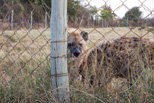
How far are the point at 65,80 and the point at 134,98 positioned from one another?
56 centimetres

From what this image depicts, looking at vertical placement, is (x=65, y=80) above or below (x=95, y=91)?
above

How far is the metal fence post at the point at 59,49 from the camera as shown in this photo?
1.30 meters

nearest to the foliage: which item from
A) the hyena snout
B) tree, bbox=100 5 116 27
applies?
tree, bbox=100 5 116 27

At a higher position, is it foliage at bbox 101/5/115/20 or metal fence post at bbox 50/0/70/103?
foliage at bbox 101/5/115/20

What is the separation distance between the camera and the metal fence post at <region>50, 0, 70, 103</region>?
4.25 ft

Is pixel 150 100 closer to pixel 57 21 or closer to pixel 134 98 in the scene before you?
pixel 134 98

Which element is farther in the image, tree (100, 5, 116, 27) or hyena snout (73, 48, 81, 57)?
hyena snout (73, 48, 81, 57)

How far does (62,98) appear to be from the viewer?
1.40 m

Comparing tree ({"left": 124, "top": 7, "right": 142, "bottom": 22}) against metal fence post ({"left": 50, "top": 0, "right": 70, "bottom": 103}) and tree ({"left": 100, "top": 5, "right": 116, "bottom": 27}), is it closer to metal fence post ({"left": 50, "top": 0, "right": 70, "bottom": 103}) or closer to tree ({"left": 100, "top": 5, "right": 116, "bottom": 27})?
tree ({"left": 100, "top": 5, "right": 116, "bottom": 27})

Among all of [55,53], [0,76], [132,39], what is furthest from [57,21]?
[132,39]

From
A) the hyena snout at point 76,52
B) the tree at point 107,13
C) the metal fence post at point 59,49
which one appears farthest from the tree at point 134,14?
the hyena snout at point 76,52

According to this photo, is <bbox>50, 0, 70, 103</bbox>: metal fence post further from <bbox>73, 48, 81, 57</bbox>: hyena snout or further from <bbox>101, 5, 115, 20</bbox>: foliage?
<bbox>73, 48, 81, 57</bbox>: hyena snout

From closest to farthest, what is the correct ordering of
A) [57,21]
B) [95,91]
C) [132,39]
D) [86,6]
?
[57,21] → [86,6] → [95,91] → [132,39]

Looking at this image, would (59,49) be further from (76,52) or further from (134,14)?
(76,52)
